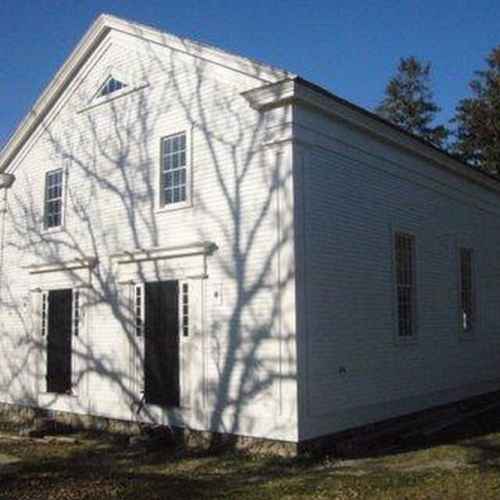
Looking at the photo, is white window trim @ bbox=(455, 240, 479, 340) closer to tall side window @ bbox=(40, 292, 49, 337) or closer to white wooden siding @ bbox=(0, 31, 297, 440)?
white wooden siding @ bbox=(0, 31, 297, 440)

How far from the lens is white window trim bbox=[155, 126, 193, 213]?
43.3 ft

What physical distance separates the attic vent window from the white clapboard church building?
0.18 feet

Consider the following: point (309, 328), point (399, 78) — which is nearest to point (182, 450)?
point (309, 328)

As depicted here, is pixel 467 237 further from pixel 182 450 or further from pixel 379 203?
pixel 182 450

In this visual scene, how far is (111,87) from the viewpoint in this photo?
615 inches

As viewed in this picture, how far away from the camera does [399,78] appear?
1986 inches

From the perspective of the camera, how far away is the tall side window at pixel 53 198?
655 inches

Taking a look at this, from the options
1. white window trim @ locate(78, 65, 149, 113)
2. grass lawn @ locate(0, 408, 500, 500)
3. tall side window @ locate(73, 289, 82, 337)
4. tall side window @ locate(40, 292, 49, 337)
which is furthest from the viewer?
tall side window @ locate(40, 292, 49, 337)

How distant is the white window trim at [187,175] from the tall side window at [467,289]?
783 centimetres

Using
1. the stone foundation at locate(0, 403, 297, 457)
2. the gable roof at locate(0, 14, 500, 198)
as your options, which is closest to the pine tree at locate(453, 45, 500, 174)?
the gable roof at locate(0, 14, 500, 198)

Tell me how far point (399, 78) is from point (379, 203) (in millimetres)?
39285

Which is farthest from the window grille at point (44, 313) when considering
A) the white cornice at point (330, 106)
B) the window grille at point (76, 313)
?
the white cornice at point (330, 106)

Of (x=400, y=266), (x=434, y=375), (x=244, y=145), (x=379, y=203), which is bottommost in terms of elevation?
(x=434, y=375)

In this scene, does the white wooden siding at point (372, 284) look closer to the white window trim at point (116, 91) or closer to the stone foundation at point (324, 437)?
the stone foundation at point (324, 437)
